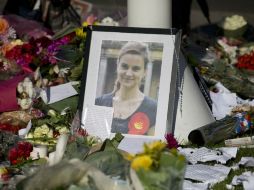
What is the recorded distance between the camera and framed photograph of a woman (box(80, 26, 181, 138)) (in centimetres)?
405

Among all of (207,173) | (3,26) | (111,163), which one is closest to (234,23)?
(3,26)

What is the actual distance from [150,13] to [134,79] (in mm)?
457

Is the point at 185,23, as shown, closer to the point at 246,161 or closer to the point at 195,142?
the point at 195,142

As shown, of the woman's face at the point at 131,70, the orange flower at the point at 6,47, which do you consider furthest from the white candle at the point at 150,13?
the orange flower at the point at 6,47

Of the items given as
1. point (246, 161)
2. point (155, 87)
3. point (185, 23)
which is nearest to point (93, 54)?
point (155, 87)

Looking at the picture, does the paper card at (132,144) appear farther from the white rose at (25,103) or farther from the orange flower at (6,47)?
the orange flower at (6,47)

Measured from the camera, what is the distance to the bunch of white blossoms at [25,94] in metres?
4.40

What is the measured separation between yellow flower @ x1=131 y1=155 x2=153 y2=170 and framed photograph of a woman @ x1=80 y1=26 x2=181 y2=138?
1.90 meters

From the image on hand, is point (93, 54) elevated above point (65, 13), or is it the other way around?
point (65, 13)

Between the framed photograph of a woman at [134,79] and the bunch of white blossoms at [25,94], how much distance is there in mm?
405

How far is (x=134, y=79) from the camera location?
13.6 ft

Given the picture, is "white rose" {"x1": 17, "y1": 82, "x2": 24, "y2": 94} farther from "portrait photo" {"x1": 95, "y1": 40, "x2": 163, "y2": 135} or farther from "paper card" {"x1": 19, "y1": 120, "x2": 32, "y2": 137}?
"portrait photo" {"x1": 95, "y1": 40, "x2": 163, "y2": 135}

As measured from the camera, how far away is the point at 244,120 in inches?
171

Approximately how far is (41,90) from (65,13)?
2.56 meters
